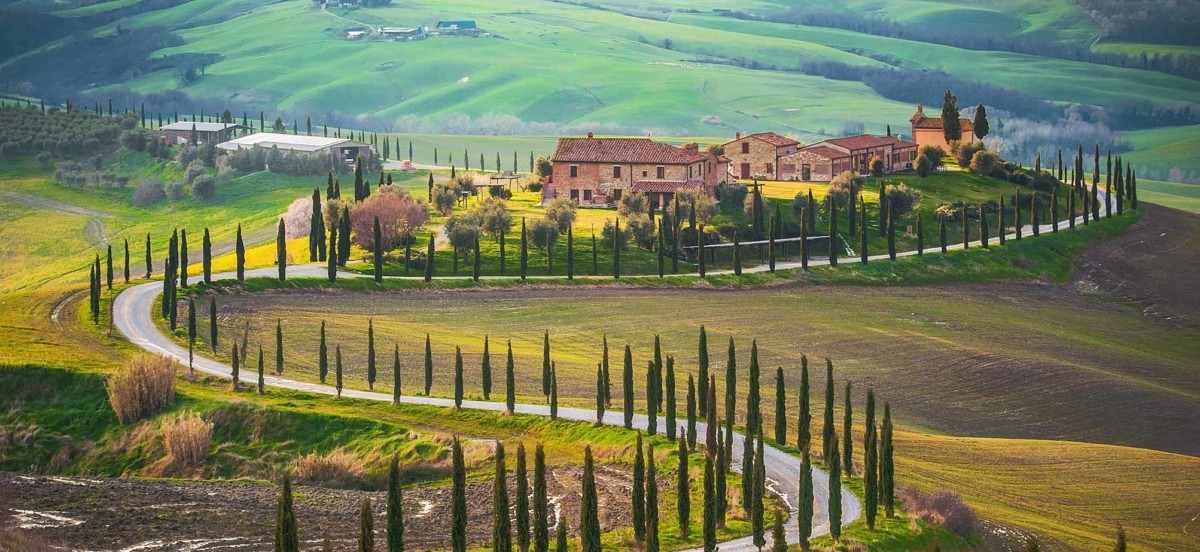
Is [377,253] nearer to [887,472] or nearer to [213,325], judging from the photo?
[213,325]

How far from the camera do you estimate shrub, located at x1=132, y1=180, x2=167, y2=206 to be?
7426 inches

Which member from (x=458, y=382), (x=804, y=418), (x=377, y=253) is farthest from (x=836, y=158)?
(x=804, y=418)

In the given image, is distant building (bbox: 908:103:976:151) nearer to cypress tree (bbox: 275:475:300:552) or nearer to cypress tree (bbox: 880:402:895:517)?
cypress tree (bbox: 880:402:895:517)

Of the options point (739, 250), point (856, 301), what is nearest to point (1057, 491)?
point (856, 301)

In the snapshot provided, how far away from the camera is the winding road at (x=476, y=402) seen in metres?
71.9

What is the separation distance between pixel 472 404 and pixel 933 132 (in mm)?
111030

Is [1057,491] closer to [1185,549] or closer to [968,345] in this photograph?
[1185,549]

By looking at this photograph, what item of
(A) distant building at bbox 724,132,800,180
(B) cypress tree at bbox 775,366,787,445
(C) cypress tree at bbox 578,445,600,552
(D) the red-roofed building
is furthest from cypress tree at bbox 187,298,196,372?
(D) the red-roofed building

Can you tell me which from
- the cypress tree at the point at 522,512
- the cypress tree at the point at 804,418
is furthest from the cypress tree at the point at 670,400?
the cypress tree at the point at 522,512

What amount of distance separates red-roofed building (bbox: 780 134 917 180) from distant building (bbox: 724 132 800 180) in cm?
84

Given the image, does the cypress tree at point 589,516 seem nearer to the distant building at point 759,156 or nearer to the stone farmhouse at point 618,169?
the stone farmhouse at point 618,169

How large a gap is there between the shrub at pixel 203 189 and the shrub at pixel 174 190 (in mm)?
2661

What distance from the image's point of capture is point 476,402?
93000mm

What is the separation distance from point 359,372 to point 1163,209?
112676mm
